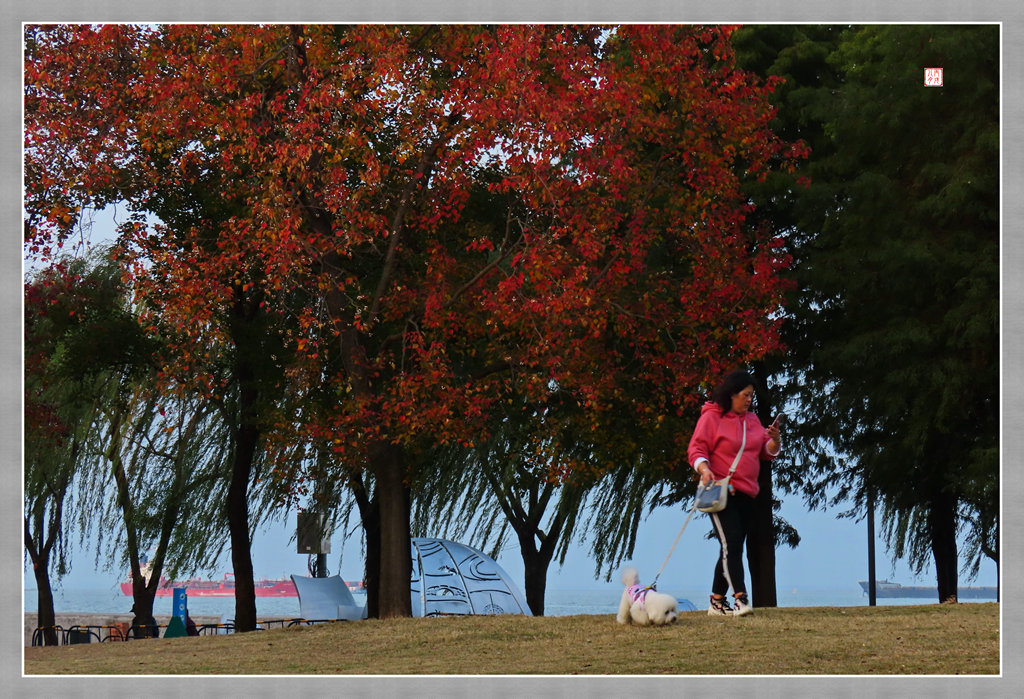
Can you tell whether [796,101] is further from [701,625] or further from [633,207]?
[701,625]

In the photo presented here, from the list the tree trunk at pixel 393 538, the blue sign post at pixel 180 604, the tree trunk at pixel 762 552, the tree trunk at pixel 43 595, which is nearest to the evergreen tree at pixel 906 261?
the tree trunk at pixel 762 552

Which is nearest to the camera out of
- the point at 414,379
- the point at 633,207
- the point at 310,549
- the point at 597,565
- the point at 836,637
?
the point at 836,637

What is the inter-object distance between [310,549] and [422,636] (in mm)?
6312

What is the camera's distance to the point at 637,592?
7.60 metres

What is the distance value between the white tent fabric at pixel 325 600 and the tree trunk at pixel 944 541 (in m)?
7.16

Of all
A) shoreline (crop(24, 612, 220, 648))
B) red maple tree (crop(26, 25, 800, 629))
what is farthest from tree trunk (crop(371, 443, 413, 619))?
shoreline (crop(24, 612, 220, 648))

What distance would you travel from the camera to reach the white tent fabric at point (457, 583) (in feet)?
38.0

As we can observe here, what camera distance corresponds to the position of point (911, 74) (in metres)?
11.7

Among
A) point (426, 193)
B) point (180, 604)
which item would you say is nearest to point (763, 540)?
point (426, 193)

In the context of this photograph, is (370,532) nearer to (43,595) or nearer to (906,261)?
(43,595)

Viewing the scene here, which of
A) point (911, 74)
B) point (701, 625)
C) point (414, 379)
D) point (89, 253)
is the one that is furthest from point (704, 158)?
point (89, 253)

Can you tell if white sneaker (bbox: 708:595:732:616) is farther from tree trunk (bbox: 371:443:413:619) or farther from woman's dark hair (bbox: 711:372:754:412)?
tree trunk (bbox: 371:443:413:619)

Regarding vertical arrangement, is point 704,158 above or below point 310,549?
above

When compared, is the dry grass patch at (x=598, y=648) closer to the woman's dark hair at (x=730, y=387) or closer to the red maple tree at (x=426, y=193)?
the woman's dark hair at (x=730, y=387)
